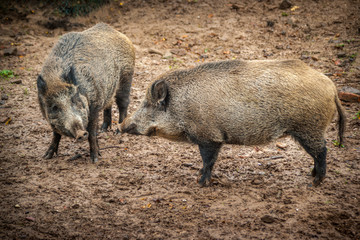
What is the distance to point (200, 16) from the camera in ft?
31.0

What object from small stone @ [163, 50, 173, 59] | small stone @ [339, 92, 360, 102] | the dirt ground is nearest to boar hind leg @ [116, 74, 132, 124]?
the dirt ground

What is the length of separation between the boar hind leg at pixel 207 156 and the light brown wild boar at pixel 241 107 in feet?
0.04

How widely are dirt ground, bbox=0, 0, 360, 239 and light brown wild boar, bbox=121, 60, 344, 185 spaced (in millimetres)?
449

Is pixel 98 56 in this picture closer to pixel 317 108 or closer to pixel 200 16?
pixel 317 108

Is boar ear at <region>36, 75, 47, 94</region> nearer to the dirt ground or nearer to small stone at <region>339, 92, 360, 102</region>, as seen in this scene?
the dirt ground

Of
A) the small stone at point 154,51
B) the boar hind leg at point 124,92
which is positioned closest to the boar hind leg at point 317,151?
the boar hind leg at point 124,92

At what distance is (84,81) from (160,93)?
1.12 metres

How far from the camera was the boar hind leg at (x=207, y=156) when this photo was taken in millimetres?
3895

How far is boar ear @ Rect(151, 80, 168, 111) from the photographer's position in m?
3.90

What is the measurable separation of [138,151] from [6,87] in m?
3.64

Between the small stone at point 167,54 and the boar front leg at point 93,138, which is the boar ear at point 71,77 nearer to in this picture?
the boar front leg at point 93,138

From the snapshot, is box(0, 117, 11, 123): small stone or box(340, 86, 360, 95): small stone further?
box(340, 86, 360, 95): small stone

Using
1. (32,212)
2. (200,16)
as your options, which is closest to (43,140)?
(32,212)

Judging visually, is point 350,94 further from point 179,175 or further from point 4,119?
point 4,119
